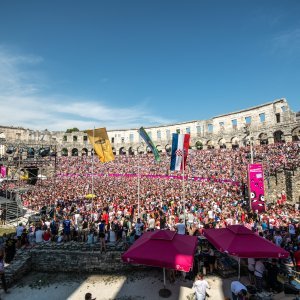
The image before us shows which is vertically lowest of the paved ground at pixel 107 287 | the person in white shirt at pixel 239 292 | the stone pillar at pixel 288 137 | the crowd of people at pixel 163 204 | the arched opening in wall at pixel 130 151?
the paved ground at pixel 107 287

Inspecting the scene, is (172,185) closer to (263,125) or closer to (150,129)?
(263,125)

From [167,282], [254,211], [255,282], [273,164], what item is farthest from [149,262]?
[273,164]

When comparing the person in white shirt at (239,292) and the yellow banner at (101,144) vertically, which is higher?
the yellow banner at (101,144)

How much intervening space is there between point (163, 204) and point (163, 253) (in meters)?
12.4

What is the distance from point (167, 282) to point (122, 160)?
Result: 1598 inches

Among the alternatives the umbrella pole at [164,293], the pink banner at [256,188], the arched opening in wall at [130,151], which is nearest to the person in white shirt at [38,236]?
the umbrella pole at [164,293]

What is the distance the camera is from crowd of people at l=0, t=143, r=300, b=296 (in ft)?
41.1

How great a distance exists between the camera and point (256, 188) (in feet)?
56.1

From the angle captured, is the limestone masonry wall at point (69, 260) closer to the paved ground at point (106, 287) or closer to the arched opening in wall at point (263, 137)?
the paved ground at point (106, 287)

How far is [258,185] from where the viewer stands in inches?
674

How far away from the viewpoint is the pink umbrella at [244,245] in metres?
7.12

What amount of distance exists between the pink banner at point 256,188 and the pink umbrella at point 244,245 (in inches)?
374

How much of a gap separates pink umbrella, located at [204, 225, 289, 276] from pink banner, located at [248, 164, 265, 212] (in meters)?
9.49

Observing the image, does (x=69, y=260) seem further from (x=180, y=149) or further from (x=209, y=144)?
(x=209, y=144)
